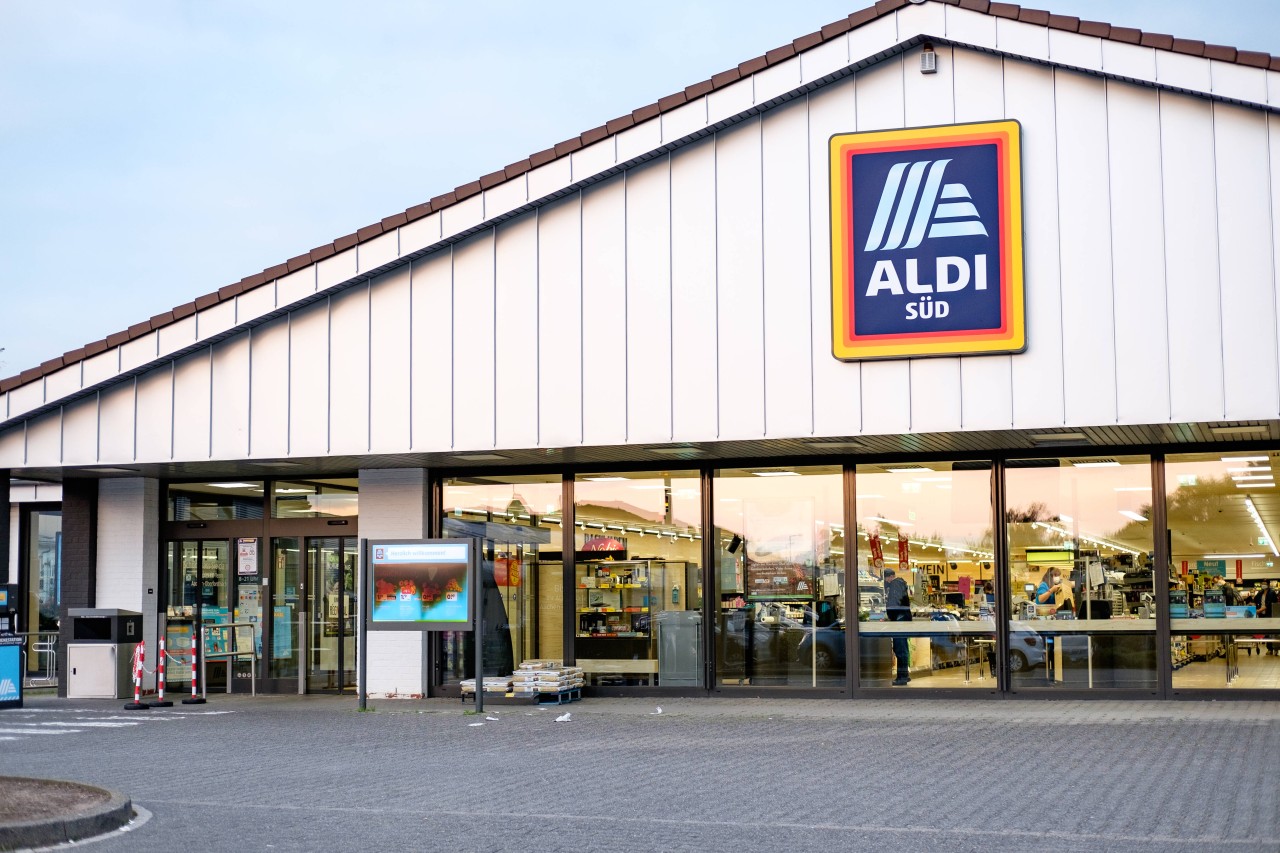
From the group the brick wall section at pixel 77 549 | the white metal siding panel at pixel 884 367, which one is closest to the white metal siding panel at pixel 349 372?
the brick wall section at pixel 77 549

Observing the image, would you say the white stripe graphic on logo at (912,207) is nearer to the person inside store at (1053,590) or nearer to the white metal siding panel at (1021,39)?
the white metal siding panel at (1021,39)

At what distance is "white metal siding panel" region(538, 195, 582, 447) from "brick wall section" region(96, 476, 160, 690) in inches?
275

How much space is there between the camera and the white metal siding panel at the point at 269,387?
18312 millimetres

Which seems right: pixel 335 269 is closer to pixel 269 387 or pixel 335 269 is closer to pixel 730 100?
pixel 269 387

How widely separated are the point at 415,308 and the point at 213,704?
6122mm

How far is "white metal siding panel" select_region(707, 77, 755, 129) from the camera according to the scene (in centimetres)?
1675

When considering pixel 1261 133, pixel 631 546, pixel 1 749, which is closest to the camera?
pixel 1 749

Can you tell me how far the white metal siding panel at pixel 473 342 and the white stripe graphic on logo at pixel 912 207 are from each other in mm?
4638

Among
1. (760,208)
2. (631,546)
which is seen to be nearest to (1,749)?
(631,546)

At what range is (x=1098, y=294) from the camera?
15.7 meters

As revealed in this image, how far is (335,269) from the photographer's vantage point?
17938 millimetres

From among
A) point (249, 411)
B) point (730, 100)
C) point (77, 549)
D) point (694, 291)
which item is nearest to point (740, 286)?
point (694, 291)

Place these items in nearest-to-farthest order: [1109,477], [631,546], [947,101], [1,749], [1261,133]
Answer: [1,749] → [1261,133] → [947,101] → [1109,477] → [631,546]

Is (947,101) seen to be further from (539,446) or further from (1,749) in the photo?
(1,749)
